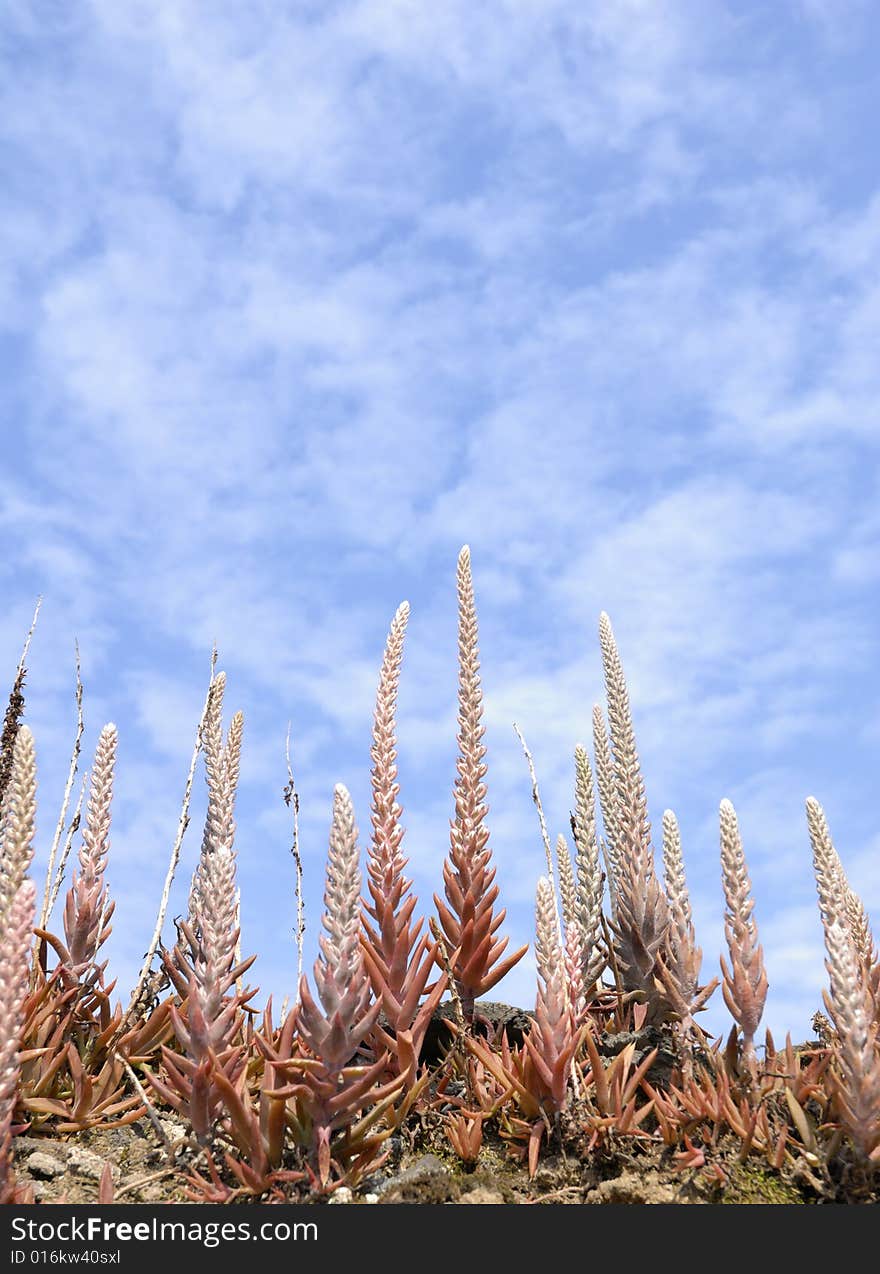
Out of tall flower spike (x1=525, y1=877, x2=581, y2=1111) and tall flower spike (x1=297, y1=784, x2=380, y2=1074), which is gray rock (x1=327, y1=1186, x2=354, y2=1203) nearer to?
tall flower spike (x1=297, y1=784, x2=380, y2=1074)

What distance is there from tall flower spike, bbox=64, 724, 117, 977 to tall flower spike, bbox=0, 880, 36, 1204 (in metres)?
1.88

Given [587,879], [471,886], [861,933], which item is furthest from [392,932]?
[861,933]

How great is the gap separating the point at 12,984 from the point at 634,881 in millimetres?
3747

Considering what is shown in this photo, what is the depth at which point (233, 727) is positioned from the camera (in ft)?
24.4

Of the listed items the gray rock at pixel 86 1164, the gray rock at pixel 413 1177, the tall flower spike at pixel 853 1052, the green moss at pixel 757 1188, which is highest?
the tall flower spike at pixel 853 1052

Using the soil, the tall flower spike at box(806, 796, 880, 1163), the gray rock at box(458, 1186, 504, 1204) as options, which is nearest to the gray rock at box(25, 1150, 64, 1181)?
the soil

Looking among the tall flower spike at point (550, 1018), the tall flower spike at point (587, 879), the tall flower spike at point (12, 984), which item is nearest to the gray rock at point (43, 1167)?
the tall flower spike at point (12, 984)

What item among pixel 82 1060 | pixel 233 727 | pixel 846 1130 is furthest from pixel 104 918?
pixel 846 1130

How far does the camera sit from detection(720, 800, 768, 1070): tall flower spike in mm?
5465

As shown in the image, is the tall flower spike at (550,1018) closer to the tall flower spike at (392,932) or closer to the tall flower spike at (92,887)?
the tall flower spike at (392,932)

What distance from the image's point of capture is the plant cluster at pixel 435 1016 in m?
4.47

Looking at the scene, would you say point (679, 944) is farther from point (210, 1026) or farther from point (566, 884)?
point (210, 1026)

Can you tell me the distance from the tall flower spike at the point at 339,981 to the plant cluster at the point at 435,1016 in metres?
0.01

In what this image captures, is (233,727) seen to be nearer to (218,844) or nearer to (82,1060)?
(218,844)
